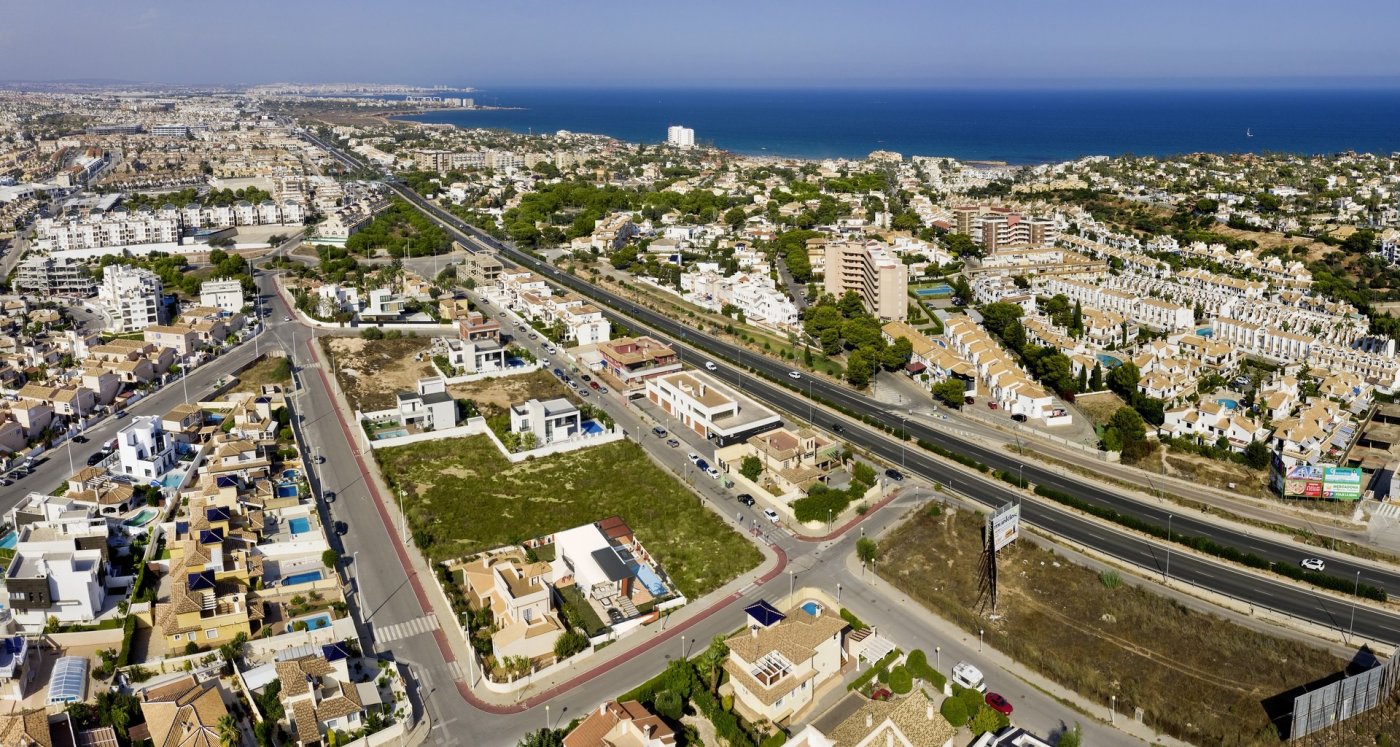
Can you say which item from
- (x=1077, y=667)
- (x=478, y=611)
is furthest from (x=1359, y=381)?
(x=478, y=611)

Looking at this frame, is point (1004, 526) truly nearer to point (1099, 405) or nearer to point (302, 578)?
point (1099, 405)

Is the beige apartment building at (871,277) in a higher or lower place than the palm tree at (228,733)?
higher

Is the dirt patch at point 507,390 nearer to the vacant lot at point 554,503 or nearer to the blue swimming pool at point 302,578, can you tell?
the vacant lot at point 554,503

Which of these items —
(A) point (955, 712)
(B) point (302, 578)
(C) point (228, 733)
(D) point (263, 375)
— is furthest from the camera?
(D) point (263, 375)

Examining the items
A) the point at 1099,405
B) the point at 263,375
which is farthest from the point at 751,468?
the point at 263,375

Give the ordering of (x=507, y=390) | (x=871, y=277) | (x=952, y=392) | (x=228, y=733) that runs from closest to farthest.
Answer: (x=228, y=733), (x=952, y=392), (x=507, y=390), (x=871, y=277)

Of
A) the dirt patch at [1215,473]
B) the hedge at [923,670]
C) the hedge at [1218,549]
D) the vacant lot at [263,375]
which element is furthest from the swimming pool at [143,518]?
the dirt patch at [1215,473]

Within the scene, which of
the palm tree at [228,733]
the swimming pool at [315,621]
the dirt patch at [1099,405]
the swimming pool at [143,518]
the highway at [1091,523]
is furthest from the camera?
the dirt patch at [1099,405]
